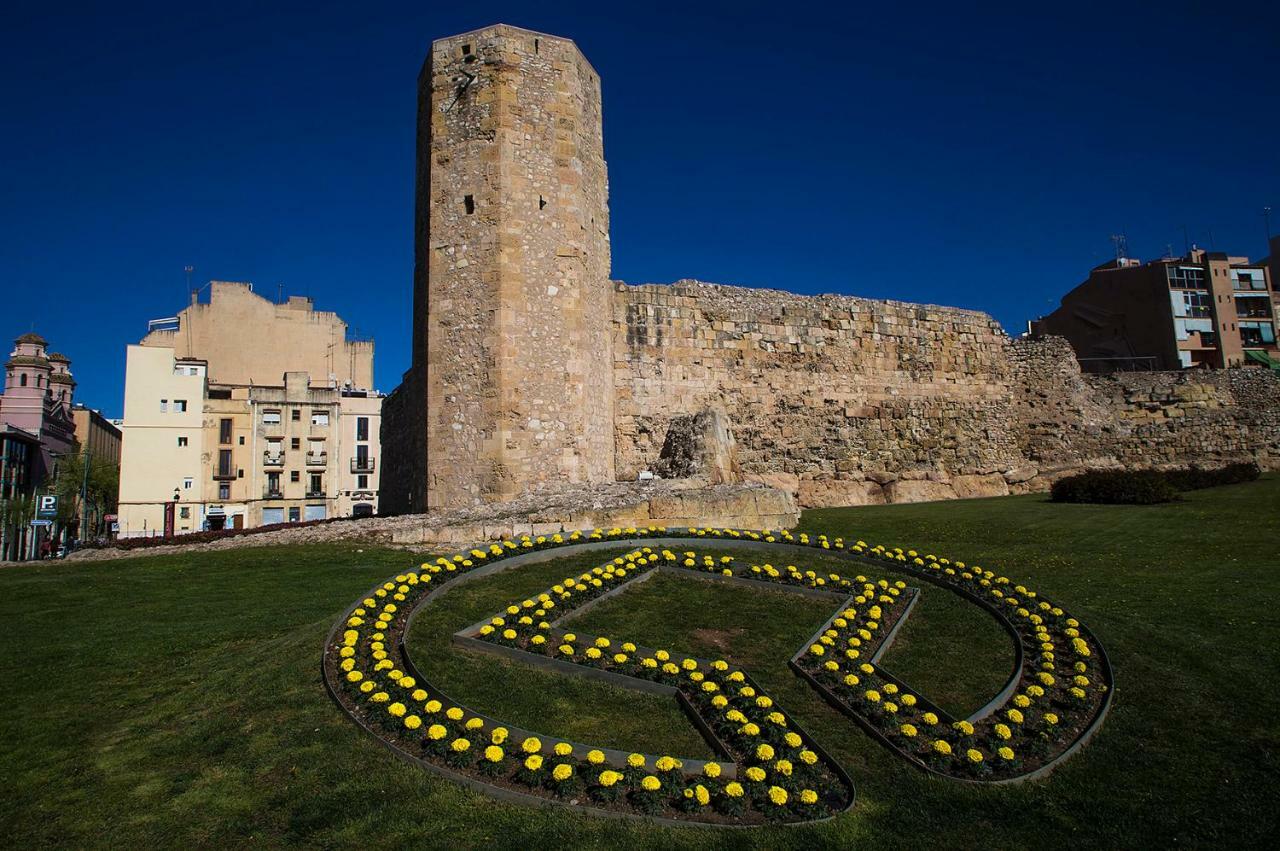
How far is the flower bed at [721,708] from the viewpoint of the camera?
5.07m

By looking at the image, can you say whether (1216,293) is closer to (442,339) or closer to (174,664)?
(442,339)

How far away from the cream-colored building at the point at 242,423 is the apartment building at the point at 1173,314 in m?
41.9

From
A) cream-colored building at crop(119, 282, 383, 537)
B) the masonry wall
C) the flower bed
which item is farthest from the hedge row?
cream-colored building at crop(119, 282, 383, 537)

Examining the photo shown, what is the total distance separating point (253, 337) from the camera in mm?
47656

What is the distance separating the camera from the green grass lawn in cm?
→ 473

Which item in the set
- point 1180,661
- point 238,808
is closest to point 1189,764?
point 1180,661

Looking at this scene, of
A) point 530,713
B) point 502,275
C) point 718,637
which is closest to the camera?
point 530,713

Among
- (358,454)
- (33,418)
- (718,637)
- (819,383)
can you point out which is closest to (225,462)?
(358,454)

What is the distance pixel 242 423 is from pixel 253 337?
18.8 ft

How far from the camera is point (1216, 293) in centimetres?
4912

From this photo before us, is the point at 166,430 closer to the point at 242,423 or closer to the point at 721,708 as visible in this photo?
the point at 242,423

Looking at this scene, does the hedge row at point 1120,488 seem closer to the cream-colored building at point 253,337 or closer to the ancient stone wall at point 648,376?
the ancient stone wall at point 648,376

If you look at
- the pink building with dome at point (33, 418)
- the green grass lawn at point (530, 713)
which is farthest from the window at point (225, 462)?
the green grass lawn at point (530, 713)

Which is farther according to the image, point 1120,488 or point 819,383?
point 819,383
